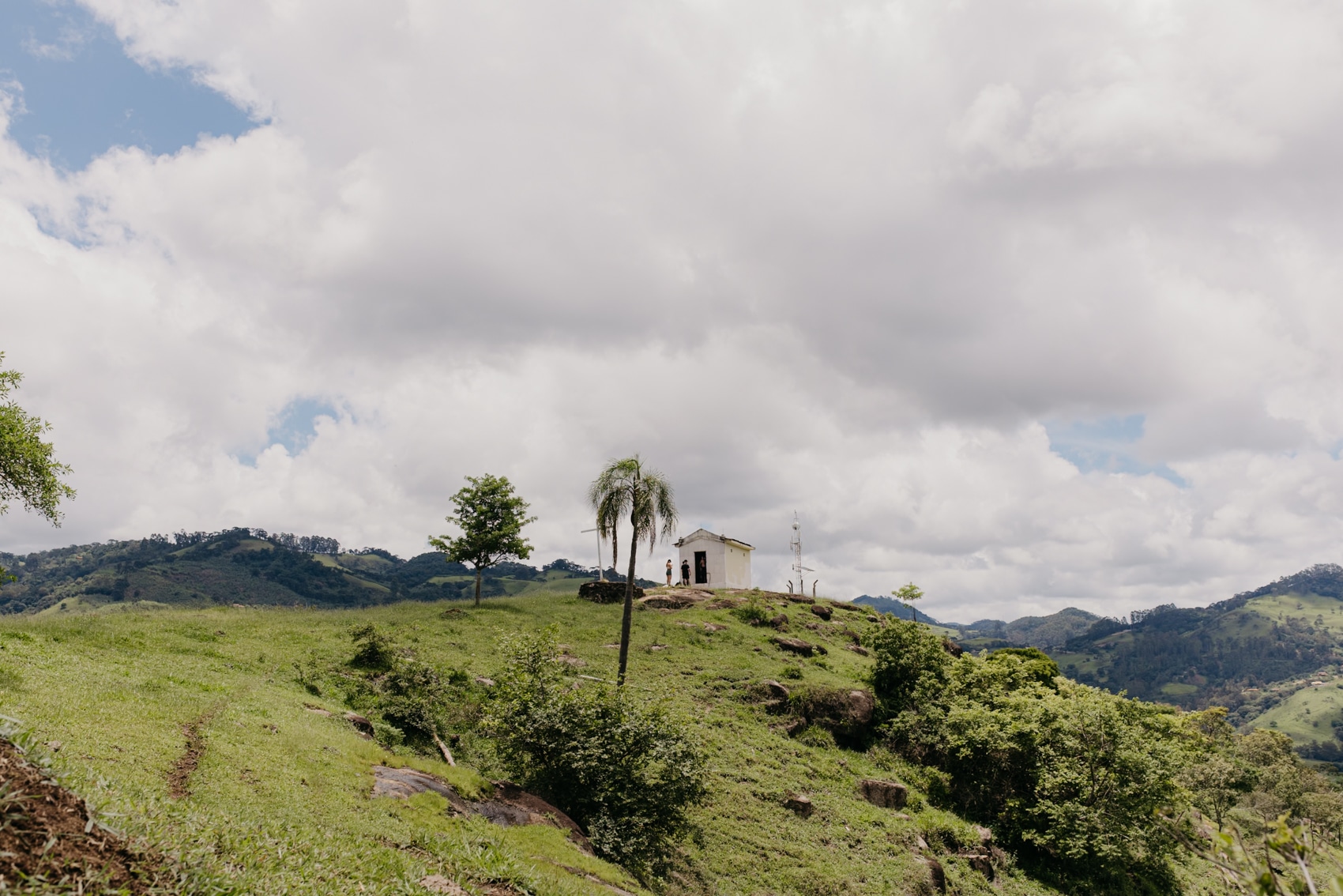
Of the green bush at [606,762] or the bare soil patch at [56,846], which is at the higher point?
the bare soil patch at [56,846]

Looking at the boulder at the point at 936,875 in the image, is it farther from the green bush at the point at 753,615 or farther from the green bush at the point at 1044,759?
the green bush at the point at 753,615

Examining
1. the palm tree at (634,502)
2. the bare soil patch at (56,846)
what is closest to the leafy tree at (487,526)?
the palm tree at (634,502)

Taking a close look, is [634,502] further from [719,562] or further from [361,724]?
[719,562]

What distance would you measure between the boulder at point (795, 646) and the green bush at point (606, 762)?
82.7ft

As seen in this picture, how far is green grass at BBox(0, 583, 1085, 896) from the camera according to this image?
11.9 m

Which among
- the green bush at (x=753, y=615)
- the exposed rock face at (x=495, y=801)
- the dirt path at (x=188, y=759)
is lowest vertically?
the exposed rock face at (x=495, y=801)

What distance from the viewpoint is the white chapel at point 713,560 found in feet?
236

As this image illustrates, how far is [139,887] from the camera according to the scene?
8.03 meters

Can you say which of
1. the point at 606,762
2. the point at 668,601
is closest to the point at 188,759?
the point at 606,762

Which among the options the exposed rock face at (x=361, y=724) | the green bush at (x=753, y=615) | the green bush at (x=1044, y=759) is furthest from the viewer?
the green bush at (x=753, y=615)

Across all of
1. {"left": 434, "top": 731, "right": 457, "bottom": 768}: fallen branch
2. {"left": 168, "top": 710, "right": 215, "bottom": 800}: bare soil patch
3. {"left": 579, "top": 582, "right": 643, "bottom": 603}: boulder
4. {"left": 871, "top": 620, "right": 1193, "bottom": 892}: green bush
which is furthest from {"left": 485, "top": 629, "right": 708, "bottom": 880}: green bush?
{"left": 579, "top": 582, "right": 643, "bottom": 603}: boulder

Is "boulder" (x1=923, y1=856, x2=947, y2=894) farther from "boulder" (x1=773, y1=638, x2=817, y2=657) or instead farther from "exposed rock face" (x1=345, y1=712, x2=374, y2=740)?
"boulder" (x1=773, y1=638, x2=817, y2=657)

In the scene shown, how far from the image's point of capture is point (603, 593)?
57781 mm

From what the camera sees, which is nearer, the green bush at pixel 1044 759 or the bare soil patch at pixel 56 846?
the bare soil patch at pixel 56 846
